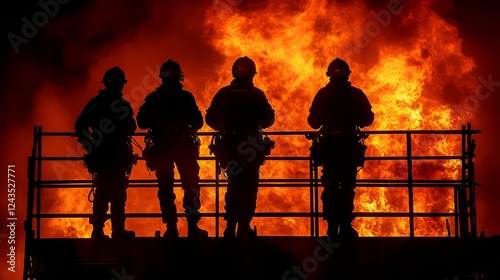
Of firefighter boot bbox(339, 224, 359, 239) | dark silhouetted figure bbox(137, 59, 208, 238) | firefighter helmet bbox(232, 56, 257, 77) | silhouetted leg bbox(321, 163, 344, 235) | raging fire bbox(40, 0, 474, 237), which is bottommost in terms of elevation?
firefighter boot bbox(339, 224, 359, 239)

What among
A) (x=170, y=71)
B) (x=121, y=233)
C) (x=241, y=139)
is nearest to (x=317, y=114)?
(x=241, y=139)

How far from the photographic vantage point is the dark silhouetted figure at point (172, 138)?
13914mm

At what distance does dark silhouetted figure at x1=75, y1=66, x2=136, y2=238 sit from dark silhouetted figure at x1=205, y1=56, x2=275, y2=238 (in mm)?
1335

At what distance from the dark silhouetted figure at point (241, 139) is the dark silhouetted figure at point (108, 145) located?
1.33m

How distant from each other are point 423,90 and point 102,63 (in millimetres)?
8546

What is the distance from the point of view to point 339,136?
14.0m

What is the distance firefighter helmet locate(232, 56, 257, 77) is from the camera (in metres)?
13.8

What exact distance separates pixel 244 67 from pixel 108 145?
227 cm

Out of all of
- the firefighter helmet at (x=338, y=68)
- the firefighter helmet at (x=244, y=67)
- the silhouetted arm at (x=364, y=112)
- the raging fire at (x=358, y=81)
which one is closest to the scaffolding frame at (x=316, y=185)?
the silhouetted arm at (x=364, y=112)

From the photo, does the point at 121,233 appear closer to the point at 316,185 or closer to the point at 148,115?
the point at 148,115

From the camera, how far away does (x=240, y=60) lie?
45.4ft

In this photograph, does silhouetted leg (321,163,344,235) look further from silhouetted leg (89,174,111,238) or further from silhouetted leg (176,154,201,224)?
silhouetted leg (89,174,111,238)

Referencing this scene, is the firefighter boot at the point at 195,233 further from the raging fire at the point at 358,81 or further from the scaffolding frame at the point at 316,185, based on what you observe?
the raging fire at the point at 358,81

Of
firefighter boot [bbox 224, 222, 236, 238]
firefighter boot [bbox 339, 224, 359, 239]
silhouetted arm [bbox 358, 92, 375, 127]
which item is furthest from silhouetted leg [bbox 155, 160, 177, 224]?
silhouetted arm [bbox 358, 92, 375, 127]
